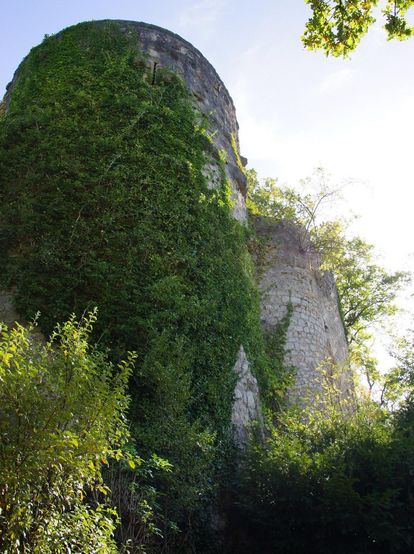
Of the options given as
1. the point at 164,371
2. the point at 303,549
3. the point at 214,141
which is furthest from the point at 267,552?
the point at 214,141

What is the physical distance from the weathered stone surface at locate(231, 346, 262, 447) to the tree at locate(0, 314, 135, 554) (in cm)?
360

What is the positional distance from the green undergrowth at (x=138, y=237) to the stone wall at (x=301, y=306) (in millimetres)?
1759

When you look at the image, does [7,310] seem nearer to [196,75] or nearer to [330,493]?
[330,493]

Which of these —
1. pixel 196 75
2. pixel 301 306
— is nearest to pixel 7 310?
pixel 196 75

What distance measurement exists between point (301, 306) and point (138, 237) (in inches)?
201

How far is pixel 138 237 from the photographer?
7215 millimetres

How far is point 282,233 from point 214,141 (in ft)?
10.8

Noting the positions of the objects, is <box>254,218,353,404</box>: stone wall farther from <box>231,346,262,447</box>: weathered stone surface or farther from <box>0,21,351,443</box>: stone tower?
<box>231,346,262,447</box>: weathered stone surface

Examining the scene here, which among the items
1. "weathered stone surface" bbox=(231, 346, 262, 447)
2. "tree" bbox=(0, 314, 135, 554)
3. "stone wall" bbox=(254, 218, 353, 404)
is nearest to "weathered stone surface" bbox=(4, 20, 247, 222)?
"stone wall" bbox=(254, 218, 353, 404)

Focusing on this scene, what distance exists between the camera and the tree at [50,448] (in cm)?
313

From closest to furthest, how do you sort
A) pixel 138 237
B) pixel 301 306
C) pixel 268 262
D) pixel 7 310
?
pixel 7 310 < pixel 138 237 < pixel 301 306 < pixel 268 262

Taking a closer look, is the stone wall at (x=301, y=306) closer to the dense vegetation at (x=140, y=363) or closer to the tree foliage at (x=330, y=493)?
A: the dense vegetation at (x=140, y=363)

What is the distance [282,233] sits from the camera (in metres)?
12.3

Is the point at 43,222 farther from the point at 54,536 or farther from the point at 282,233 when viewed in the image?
the point at 282,233
